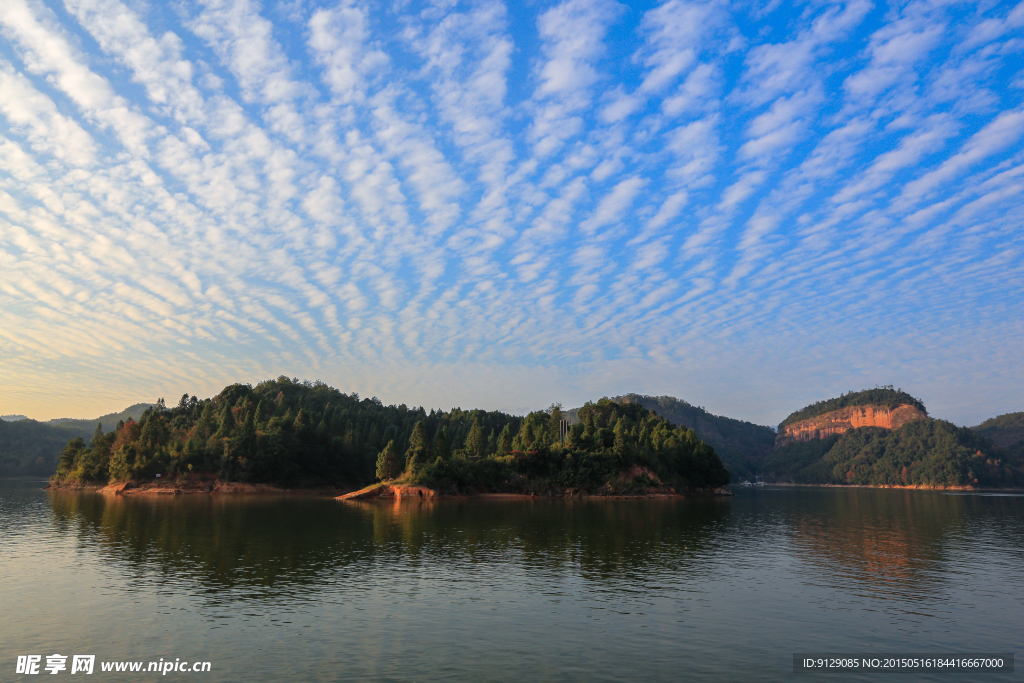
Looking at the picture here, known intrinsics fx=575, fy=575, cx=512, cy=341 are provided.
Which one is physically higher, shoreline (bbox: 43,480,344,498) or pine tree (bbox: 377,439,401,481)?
pine tree (bbox: 377,439,401,481)

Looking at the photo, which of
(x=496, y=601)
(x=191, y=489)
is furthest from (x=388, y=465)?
(x=496, y=601)

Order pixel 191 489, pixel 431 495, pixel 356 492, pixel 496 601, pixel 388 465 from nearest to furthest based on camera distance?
1. pixel 496 601
2. pixel 431 495
3. pixel 356 492
4. pixel 388 465
5. pixel 191 489

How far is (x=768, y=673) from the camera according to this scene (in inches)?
1032

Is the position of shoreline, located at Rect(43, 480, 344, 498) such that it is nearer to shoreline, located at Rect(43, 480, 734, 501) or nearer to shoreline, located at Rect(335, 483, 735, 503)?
shoreline, located at Rect(43, 480, 734, 501)

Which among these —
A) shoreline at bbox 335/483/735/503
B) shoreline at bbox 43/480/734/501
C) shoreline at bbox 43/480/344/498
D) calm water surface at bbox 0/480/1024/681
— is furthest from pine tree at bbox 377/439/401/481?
calm water surface at bbox 0/480/1024/681

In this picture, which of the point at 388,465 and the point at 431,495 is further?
the point at 388,465

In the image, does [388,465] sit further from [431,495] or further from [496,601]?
[496,601]

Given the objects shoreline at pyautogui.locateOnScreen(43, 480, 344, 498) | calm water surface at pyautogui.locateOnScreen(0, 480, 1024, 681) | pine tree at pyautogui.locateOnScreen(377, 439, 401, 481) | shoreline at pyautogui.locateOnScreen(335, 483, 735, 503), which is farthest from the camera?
shoreline at pyautogui.locateOnScreen(43, 480, 344, 498)

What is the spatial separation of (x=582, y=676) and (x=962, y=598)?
34042 mm

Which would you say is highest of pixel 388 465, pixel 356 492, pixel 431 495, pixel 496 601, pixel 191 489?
pixel 388 465

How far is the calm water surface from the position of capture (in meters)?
27.6

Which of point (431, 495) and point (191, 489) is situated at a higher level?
point (431, 495)

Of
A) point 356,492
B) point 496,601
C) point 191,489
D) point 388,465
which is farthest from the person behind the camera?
point 191,489

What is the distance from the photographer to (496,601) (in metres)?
39.8
